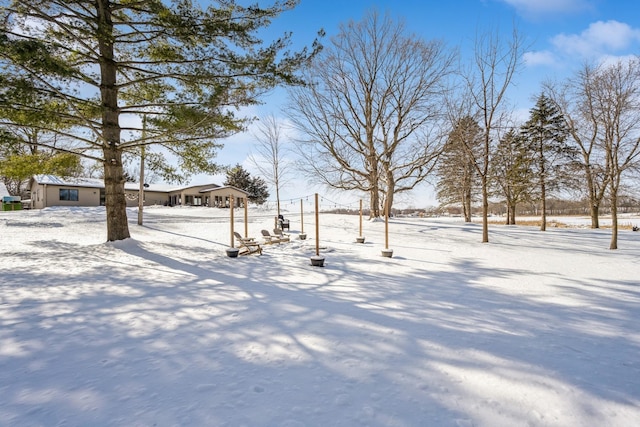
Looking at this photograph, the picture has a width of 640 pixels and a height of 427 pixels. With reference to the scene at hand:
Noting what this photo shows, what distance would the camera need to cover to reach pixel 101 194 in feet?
Answer: 102

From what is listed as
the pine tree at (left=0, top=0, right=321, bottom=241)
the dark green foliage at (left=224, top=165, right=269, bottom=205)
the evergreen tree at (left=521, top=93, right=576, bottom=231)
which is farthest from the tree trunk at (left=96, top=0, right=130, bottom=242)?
the dark green foliage at (left=224, top=165, right=269, bottom=205)

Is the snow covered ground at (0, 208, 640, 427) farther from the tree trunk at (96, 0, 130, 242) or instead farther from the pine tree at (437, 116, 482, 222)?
the pine tree at (437, 116, 482, 222)

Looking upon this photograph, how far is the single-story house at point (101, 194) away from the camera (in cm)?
2747

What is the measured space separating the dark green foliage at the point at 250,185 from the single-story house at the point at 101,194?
10.2 feet

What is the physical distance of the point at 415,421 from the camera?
81.6 inches

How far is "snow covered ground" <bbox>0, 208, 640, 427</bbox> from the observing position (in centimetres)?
219

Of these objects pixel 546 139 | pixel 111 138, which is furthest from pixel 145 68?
pixel 546 139

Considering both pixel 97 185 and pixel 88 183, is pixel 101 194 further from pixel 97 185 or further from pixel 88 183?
pixel 88 183

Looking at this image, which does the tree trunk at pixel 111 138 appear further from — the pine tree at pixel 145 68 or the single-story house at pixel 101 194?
the single-story house at pixel 101 194

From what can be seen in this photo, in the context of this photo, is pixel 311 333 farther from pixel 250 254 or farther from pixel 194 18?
pixel 194 18

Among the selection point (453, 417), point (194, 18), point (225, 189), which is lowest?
point (453, 417)

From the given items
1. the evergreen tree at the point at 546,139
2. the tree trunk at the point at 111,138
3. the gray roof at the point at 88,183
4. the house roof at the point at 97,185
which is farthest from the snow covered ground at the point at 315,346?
the house roof at the point at 97,185

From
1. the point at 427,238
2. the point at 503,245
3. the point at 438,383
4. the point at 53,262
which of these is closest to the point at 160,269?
the point at 53,262

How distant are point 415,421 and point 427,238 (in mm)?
11681
